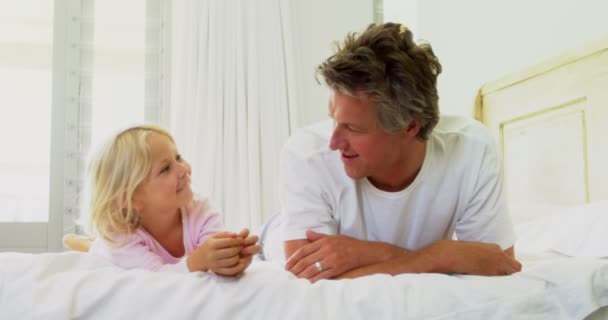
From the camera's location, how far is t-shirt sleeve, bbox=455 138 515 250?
49.8 inches

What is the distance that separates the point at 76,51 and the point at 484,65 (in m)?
2.06

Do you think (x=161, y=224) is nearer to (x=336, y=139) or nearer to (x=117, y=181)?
(x=117, y=181)

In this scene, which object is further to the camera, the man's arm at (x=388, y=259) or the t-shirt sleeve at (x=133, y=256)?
the t-shirt sleeve at (x=133, y=256)

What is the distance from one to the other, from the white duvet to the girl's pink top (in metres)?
0.28

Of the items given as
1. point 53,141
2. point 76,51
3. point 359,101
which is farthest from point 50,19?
point 359,101

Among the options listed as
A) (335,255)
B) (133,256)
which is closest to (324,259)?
(335,255)

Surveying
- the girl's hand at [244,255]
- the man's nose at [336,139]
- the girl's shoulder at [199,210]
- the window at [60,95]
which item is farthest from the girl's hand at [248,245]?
the window at [60,95]

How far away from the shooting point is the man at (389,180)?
1.16 metres

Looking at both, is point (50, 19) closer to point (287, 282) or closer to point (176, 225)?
point (176, 225)

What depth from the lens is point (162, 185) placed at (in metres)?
1.45

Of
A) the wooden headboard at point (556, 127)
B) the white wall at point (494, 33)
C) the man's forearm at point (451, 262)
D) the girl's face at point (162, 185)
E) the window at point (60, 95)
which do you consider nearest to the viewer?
the man's forearm at point (451, 262)

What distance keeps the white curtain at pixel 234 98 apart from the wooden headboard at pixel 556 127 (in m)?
1.32

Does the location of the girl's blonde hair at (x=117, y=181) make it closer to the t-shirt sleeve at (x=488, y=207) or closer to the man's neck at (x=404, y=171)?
the man's neck at (x=404, y=171)

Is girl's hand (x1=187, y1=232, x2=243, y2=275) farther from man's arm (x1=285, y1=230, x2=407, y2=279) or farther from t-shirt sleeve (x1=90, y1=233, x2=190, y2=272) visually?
t-shirt sleeve (x1=90, y1=233, x2=190, y2=272)
